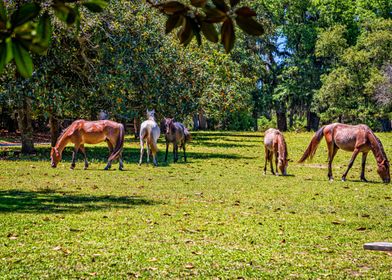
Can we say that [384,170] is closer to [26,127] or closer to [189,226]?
[189,226]

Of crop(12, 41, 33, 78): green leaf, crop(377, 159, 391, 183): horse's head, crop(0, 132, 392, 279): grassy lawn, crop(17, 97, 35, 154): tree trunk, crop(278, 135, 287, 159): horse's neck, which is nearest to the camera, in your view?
crop(12, 41, 33, 78): green leaf

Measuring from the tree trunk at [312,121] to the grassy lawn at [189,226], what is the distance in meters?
44.3

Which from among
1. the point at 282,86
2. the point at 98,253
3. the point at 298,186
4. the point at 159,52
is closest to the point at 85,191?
the point at 298,186

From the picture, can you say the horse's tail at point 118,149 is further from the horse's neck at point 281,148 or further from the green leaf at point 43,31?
the green leaf at point 43,31

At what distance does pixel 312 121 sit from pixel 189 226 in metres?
54.5

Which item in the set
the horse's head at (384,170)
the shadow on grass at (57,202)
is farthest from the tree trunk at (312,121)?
the shadow on grass at (57,202)

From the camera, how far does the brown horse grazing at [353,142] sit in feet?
54.3

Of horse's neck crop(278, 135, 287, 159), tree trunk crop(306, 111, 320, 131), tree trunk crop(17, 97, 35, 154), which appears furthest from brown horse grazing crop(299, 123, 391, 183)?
tree trunk crop(306, 111, 320, 131)

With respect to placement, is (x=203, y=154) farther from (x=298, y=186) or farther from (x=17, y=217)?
(x=17, y=217)

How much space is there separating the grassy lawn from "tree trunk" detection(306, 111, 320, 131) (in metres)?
44.3

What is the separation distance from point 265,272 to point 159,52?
2076cm

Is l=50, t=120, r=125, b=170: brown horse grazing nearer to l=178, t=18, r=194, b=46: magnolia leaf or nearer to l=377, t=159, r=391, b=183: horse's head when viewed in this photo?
l=377, t=159, r=391, b=183: horse's head

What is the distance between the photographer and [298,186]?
1513 centimetres

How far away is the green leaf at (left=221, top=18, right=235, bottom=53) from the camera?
213 centimetres
